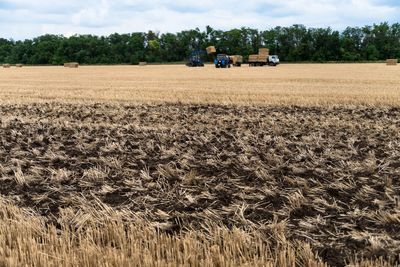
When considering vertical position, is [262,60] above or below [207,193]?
above

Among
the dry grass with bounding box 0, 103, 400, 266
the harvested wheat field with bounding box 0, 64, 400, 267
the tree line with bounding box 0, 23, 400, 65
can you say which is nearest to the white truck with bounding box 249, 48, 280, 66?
the tree line with bounding box 0, 23, 400, 65

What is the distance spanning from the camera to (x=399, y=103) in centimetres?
1753

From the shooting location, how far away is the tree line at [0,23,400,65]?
286 feet

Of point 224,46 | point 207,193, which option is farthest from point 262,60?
point 207,193

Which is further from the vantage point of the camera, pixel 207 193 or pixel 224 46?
pixel 224 46

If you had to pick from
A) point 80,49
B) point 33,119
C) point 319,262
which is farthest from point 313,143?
point 80,49

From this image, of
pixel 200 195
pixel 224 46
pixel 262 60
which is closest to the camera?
pixel 200 195

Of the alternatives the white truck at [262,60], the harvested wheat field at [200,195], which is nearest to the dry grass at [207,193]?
the harvested wheat field at [200,195]

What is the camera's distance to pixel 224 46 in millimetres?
96750

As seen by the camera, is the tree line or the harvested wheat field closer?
the harvested wheat field

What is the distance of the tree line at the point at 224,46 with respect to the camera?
8725 centimetres

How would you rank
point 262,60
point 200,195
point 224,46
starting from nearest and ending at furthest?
1. point 200,195
2. point 262,60
3. point 224,46

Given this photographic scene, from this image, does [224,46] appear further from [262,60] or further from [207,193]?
[207,193]

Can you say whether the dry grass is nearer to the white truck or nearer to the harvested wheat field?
the harvested wheat field
